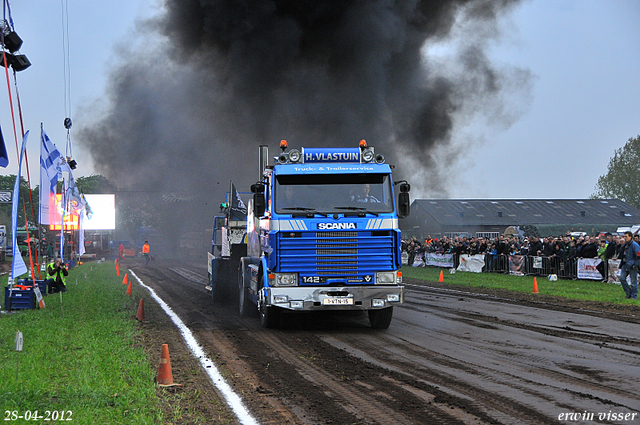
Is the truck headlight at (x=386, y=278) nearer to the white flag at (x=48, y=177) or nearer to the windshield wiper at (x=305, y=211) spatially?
the windshield wiper at (x=305, y=211)

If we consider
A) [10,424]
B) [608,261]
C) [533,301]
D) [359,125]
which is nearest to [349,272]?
[10,424]

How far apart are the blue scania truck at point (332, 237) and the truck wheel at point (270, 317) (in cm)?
13

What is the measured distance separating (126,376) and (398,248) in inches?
216

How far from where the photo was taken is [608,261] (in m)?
21.4

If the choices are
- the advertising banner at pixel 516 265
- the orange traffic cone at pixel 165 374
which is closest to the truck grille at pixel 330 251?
the orange traffic cone at pixel 165 374

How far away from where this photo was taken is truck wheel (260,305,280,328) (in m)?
11.9

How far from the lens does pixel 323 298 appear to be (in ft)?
36.9

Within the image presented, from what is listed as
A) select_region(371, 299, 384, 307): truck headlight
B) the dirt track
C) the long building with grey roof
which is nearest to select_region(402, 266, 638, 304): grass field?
the dirt track

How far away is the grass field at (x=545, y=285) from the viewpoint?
1786cm

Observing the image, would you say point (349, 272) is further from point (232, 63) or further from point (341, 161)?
point (232, 63)

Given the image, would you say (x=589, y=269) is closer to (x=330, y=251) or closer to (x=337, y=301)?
(x=337, y=301)

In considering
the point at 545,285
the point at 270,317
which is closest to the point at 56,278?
the point at 270,317

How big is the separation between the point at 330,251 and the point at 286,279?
918 mm

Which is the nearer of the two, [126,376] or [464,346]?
[126,376]
